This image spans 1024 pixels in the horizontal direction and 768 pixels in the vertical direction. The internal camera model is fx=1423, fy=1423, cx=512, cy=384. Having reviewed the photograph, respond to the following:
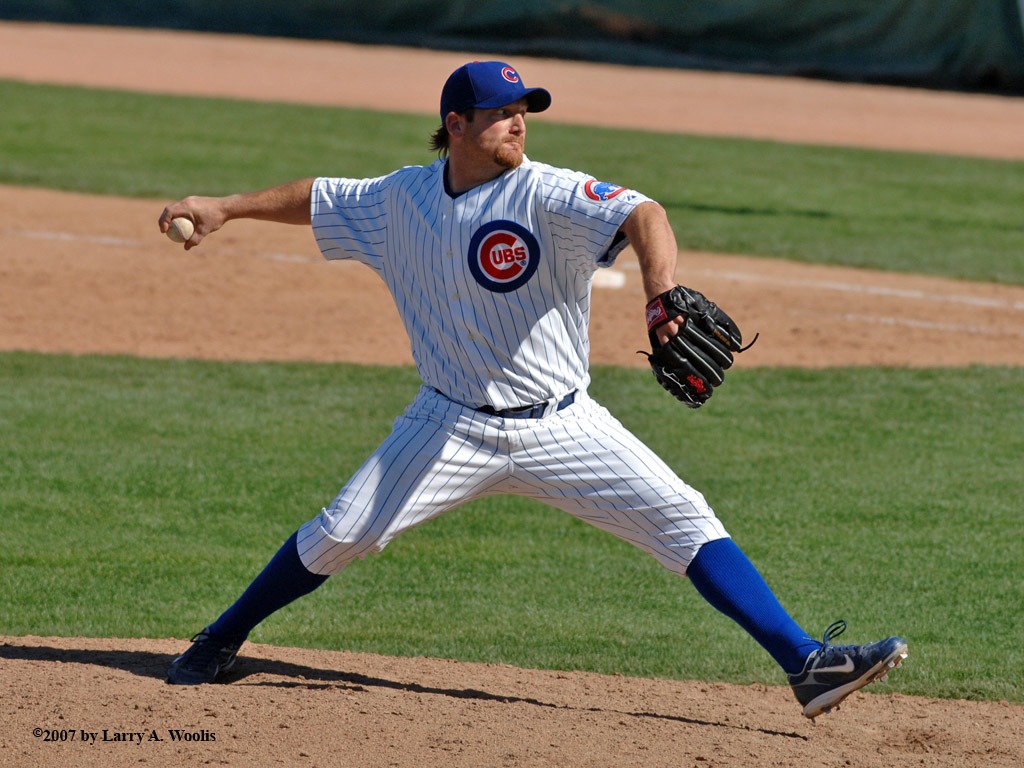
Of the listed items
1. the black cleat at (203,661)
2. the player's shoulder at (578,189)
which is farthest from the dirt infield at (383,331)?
the player's shoulder at (578,189)

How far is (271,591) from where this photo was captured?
161 inches

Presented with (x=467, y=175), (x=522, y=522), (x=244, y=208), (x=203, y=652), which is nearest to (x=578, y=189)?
(x=467, y=175)

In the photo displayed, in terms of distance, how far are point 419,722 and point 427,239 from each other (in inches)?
51.2

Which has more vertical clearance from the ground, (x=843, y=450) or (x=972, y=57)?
(x=972, y=57)

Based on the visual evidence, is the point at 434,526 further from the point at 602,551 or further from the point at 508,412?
the point at 508,412

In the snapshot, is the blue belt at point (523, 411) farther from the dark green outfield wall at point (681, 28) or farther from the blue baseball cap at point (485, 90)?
the dark green outfield wall at point (681, 28)

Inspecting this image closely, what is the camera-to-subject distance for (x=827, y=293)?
981cm

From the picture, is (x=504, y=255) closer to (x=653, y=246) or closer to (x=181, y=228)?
(x=653, y=246)

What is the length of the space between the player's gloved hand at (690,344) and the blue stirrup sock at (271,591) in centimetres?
121

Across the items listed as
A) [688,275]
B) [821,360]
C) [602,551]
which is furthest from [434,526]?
[688,275]

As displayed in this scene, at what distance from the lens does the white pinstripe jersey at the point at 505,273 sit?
3.75m

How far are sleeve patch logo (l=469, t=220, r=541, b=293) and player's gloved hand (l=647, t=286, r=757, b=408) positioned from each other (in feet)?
1.46

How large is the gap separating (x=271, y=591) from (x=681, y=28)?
60.9ft

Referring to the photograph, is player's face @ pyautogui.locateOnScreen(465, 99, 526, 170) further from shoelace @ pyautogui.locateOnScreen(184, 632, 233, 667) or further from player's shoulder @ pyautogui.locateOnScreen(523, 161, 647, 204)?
shoelace @ pyautogui.locateOnScreen(184, 632, 233, 667)
